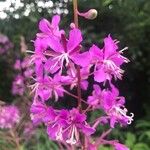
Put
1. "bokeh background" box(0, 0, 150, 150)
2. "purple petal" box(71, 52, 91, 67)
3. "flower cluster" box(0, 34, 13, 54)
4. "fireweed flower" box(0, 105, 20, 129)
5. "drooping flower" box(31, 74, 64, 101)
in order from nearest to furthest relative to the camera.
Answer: "purple petal" box(71, 52, 91, 67) → "drooping flower" box(31, 74, 64, 101) → "fireweed flower" box(0, 105, 20, 129) → "bokeh background" box(0, 0, 150, 150) → "flower cluster" box(0, 34, 13, 54)

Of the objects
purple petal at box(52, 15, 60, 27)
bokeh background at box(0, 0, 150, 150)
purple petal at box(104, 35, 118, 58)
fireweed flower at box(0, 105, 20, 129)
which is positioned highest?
bokeh background at box(0, 0, 150, 150)

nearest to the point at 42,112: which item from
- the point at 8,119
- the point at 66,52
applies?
the point at 66,52

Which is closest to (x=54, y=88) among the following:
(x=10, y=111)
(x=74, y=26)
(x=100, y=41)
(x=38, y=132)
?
(x=74, y=26)

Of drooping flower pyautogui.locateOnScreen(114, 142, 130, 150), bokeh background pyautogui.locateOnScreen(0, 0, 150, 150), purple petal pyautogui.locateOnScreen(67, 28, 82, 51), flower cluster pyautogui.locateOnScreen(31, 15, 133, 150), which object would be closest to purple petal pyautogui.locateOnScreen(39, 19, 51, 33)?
flower cluster pyautogui.locateOnScreen(31, 15, 133, 150)

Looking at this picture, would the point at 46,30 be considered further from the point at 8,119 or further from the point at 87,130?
the point at 8,119

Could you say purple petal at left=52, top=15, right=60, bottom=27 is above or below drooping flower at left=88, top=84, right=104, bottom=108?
above

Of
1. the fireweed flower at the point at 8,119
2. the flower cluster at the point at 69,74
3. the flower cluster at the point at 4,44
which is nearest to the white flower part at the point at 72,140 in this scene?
the flower cluster at the point at 69,74

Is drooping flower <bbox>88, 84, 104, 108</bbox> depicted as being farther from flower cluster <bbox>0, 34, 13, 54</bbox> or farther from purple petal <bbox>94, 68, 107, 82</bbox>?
flower cluster <bbox>0, 34, 13, 54</bbox>
